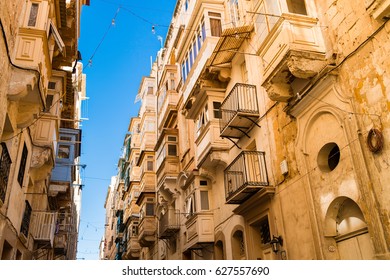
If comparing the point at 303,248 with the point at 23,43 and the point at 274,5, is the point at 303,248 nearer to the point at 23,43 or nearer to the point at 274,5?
the point at 274,5

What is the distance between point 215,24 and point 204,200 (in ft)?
25.9

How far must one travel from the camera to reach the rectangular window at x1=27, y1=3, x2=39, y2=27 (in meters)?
11.4

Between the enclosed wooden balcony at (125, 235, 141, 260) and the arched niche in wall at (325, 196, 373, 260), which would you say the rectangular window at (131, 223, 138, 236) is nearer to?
the enclosed wooden balcony at (125, 235, 141, 260)

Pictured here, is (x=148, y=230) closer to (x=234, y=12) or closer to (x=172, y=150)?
(x=172, y=150)

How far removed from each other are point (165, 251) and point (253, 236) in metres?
11.4

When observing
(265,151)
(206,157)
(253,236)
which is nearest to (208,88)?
(206,157)

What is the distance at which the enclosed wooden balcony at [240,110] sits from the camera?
1251 centimetres

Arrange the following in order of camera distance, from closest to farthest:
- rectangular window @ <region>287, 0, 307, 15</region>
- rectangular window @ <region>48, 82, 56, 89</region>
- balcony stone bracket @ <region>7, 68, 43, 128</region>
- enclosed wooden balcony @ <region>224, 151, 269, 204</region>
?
balcony stone bracket @ <region>7, 68, 43, 128</region>, rectangular window @ <region>287, 0, 307, 15</region>, enclosed wooden balcony @ <region>224, 151, 269, 204</region>, rectangular window @ <region>48, 82, 56, 89</region>

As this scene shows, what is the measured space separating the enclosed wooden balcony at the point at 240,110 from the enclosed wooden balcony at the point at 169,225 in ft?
25.6

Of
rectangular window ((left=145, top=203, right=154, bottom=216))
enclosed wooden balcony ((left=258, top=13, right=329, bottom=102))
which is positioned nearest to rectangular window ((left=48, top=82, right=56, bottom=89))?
enclosed wooden balcony ((left=258, top=13, right=329, bottom=102))

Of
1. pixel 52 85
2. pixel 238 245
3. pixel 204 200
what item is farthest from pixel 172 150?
pixel 238 245

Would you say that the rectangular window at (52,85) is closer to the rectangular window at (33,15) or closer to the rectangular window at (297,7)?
the rectangular window at (33,15)

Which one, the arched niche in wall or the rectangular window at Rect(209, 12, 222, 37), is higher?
the rectangular window at Rect(209, 12, 222, 37)

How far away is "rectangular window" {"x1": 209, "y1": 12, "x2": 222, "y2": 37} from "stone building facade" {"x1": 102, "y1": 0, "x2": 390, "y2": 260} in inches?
2.1
